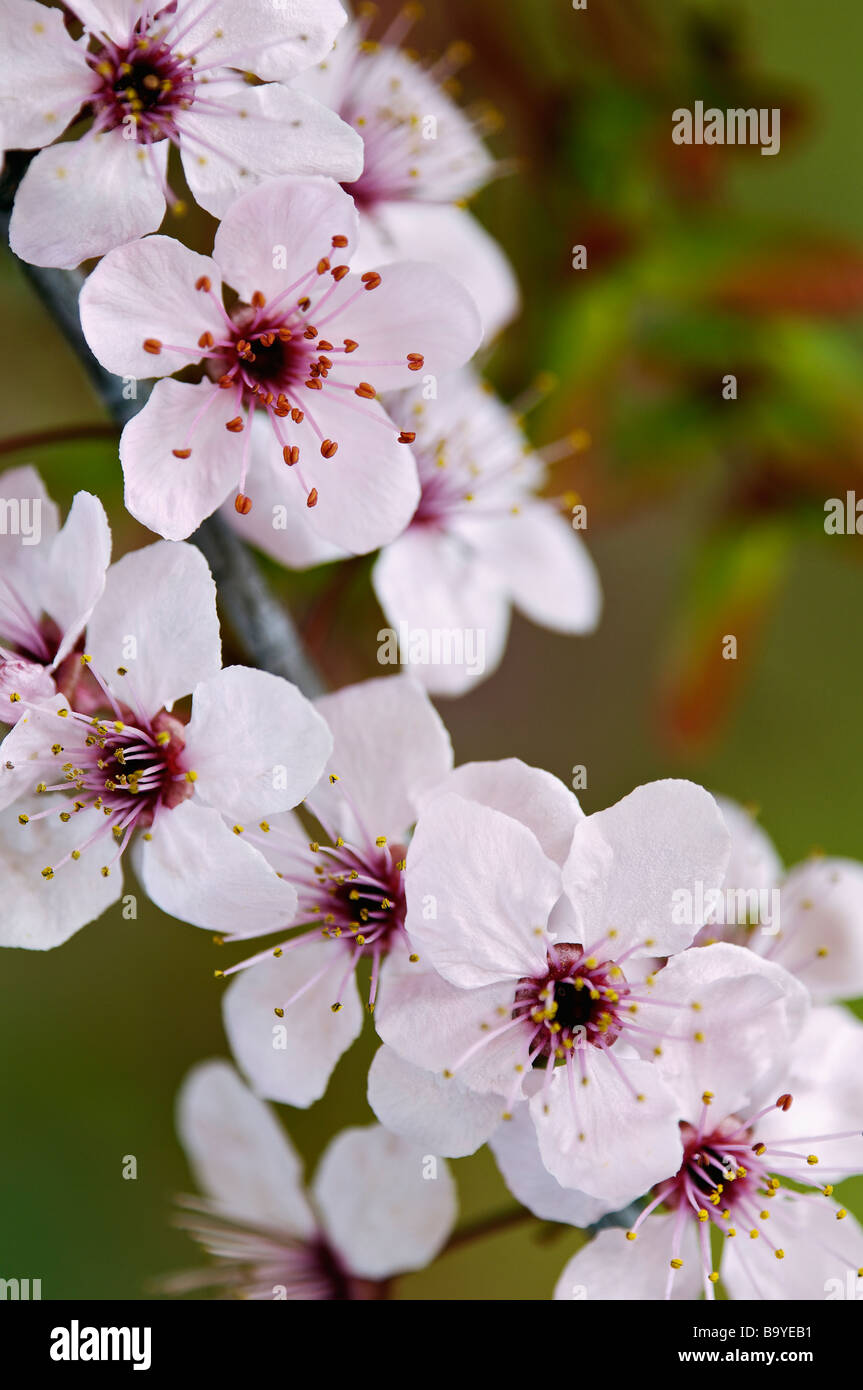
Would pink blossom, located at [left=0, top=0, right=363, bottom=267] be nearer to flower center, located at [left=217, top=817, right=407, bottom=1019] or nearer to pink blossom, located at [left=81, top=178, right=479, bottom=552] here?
pink blossom, located at [left=81, top=178, right=479, bottom=552]

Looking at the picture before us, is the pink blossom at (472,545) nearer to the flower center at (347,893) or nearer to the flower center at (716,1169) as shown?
the flower center at (347,893)

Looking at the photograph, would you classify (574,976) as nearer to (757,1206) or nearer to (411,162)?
(757,1206)

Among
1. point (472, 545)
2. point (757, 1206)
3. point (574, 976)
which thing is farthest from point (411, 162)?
point (757, 1206)

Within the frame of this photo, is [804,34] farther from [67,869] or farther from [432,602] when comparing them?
[67,869]

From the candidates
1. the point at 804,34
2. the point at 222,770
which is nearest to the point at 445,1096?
the point at 222,770

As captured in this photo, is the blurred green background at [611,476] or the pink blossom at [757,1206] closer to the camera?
the pink blossom at [757,1206]

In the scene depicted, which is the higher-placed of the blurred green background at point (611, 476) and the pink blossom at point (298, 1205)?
the blurred green background at point (611, 476)

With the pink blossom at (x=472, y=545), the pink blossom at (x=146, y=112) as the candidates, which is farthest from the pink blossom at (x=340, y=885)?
the pink blossom at (x=146, y=112)
